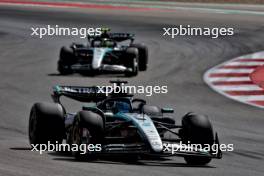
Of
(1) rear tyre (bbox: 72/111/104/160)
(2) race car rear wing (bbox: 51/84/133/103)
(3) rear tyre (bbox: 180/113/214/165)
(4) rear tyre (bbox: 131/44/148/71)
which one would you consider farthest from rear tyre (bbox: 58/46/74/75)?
(1) rear tyre (bbox: 72/111/104/160)

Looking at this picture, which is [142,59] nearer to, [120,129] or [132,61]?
[132,61]

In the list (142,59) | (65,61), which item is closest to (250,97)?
(142,59)

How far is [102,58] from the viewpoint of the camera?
25.8 m

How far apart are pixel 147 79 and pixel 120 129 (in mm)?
11355

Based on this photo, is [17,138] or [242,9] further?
[242,9]

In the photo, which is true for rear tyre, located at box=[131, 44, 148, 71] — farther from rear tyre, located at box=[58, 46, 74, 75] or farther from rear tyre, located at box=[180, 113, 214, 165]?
rear tyre, located at box=[180, 113, 214, 165]

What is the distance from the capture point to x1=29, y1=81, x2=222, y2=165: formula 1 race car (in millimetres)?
13117

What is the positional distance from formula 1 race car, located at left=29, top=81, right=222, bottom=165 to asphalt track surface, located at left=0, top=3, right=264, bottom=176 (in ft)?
0.77

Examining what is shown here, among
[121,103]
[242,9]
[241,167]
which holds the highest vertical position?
[242,9]

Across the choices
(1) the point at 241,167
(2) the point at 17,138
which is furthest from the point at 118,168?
(2) the point at 17,138

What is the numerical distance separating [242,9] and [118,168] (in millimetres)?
36074

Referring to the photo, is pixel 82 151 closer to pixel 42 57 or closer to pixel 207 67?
pixel 207 67

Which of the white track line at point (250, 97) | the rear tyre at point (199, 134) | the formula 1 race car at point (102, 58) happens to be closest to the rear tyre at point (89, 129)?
the rear tyre at point (199, 134)

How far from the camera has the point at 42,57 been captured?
29.9m
